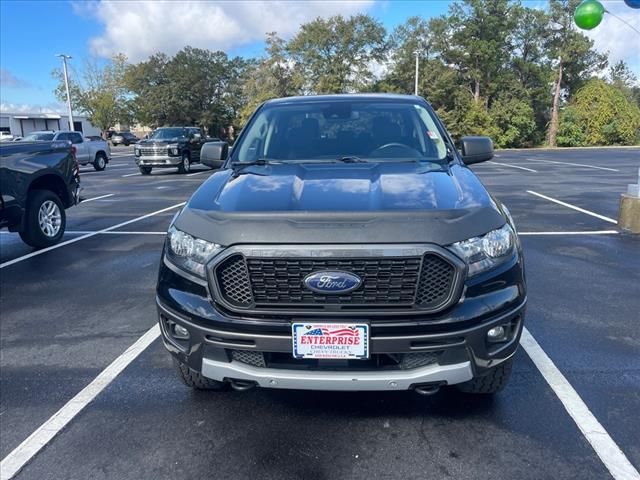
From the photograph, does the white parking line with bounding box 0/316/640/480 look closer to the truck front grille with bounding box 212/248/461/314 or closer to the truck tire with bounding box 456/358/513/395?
the truck tire with bounding box 456/358/513/395

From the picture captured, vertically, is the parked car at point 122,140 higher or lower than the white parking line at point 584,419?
higher

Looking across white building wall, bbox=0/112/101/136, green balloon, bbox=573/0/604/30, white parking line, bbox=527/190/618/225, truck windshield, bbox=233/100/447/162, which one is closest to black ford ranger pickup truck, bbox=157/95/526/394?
truck windshield, bbox=233/100/447/162

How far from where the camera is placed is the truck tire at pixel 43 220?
270 inches

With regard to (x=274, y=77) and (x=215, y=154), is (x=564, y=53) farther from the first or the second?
(x=215, y=154)

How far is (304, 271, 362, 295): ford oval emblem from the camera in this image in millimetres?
2268

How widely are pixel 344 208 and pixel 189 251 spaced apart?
786 millimetres

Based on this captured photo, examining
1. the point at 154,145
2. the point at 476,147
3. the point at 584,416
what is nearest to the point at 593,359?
the point at 584,416

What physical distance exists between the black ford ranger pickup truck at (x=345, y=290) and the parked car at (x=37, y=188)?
4.88 metres

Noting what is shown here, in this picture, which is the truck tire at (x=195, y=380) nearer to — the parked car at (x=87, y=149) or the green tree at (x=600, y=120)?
the parked car at (x=87, y=149)

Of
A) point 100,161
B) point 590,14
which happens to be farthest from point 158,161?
point 590,14

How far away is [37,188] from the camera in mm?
7098

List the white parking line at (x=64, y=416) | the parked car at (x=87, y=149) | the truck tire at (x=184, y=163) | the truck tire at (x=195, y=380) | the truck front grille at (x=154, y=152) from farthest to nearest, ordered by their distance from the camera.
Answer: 1. the parked car at (x=87, y=149)
2. the truck tire at (x=184, y=163)
3. the truck front grille at (x=154, y=152)
4. the truck tire at (x=195, y=380)
5. the white parking line at (x=64, y=416)

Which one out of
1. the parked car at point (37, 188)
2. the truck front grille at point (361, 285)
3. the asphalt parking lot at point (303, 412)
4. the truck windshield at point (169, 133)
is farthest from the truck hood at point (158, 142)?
the truck front grille at point (361, 285)

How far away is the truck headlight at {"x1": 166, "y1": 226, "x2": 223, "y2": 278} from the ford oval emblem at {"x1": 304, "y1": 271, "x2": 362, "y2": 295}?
477 millimetres
